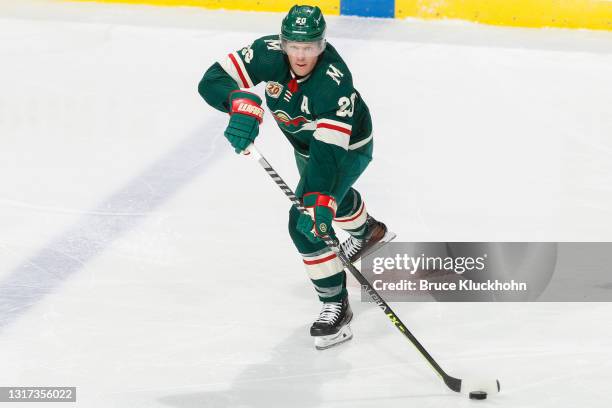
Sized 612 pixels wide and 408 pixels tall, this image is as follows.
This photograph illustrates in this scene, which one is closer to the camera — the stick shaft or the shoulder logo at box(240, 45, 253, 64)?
the stick shaft

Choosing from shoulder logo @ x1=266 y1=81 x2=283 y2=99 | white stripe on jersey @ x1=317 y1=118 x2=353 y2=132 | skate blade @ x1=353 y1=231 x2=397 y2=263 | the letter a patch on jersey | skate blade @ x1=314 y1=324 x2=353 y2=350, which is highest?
shoulder logo @ x1=266 y1=81 x2=283 y2=99

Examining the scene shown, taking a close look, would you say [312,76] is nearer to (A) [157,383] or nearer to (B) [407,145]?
(A) [157,383]

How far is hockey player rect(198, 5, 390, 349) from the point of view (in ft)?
10.6

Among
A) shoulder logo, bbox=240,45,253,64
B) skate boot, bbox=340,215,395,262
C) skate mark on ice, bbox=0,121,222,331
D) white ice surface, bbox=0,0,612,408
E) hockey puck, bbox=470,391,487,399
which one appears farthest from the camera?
skate boot, bbox=340,215,395,262

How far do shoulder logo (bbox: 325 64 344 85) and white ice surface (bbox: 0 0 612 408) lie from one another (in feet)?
2.93

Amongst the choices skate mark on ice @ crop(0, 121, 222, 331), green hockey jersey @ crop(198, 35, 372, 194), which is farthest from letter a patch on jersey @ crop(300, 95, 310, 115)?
skate mark on ice @ crop(0, 121, 222, 331)

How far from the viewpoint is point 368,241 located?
399 centimetres

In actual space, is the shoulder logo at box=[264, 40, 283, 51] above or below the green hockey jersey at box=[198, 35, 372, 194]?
above

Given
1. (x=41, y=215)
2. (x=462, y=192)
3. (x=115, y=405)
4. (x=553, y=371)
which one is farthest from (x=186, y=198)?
(x=553, y=371)

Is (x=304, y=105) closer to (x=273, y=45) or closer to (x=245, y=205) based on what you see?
(x=273, y=45)

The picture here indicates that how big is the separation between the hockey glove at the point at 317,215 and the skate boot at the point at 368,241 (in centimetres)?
71

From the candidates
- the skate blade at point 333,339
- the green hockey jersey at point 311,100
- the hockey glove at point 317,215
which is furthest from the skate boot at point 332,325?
the green hockey jersey at point 311,100

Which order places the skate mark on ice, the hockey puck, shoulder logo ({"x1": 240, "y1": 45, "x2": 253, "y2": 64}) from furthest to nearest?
the skate mark on ice → shoulder logo ({"x1": 240, "y1": 45, "x2": 253, "y2": 64}) → the hockey puck

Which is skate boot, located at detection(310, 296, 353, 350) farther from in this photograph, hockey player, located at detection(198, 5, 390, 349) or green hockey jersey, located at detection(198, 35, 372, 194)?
green hockey jersey, located at detection(198, 35, 372, 194)
